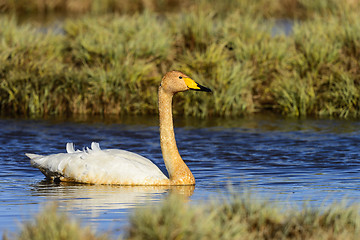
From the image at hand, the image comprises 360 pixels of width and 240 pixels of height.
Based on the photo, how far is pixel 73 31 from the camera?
63.8 feet

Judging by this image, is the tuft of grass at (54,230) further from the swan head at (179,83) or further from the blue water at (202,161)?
the swan head at (179,83)

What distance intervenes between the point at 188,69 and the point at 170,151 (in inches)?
264

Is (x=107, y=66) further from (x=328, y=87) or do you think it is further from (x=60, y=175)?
(x=60, y=175)

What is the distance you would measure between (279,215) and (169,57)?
11.2 m

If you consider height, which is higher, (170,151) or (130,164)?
(170,151)

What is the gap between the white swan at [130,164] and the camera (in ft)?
33.2

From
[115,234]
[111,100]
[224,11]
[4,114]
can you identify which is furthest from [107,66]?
[224,11]

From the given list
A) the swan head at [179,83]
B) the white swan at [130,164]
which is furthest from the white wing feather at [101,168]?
the swan head at [179,83]

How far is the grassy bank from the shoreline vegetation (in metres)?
9.43

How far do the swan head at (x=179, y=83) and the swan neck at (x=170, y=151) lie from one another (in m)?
0.13

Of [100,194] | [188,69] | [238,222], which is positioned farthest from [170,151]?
[188,69]

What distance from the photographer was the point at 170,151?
10.4m

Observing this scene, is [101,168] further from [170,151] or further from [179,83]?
[179,83]

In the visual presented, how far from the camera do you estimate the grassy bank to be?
20.1ft
